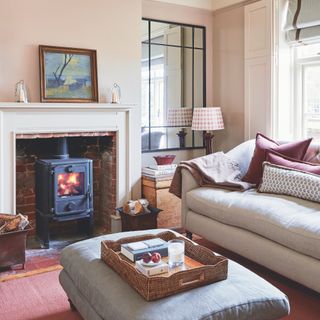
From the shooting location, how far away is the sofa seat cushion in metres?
2.51

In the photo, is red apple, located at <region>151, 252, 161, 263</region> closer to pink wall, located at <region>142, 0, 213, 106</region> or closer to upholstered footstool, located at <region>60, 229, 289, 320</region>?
upholstered footstool, located at <region>60, 229, 289, 320</region>

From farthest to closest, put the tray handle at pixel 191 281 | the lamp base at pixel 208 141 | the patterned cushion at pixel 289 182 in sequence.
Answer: the lamp base at pixel 208 141 < the patterned cushion at pixel 289 182 < the tray handle at pixel 191 281

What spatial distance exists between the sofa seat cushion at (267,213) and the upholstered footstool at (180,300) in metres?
0.61

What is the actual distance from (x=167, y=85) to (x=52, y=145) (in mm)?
1438

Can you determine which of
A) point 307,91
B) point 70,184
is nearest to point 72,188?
point 70,184

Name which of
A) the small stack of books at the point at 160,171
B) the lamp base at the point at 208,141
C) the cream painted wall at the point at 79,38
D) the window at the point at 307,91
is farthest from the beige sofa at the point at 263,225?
the lamp base at the point at 208,141

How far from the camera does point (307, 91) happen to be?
418cm

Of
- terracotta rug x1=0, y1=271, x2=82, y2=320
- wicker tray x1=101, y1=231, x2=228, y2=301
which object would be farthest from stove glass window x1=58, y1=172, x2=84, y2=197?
wicker tray x1=101, y1=231, x2=228, y2=301

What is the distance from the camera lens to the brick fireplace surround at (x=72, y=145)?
3480 mm

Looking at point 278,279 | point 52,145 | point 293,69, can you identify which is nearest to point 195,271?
point 278,279

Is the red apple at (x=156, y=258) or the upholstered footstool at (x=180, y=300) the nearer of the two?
the upholstered footstool at (x=180, y=300)

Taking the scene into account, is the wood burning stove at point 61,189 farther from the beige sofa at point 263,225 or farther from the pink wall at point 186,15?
the pink wall at point 186,15

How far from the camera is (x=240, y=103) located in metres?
4.67

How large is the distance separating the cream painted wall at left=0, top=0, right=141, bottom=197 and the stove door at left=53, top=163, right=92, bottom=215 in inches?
21.8
